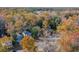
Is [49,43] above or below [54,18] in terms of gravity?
below

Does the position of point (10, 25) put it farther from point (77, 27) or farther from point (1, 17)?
point (77, 27)
